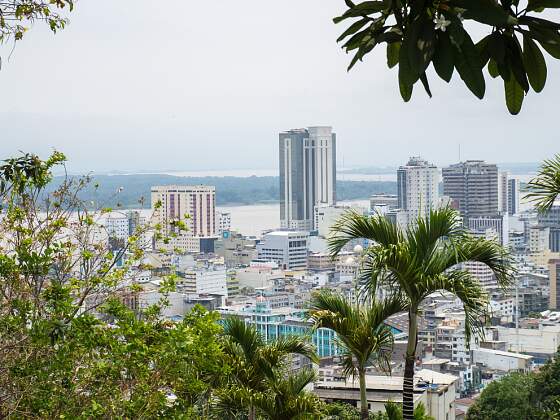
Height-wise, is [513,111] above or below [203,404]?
above

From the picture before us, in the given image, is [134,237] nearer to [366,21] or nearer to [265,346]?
[265,346]

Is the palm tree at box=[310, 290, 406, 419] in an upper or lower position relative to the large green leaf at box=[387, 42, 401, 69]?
lower

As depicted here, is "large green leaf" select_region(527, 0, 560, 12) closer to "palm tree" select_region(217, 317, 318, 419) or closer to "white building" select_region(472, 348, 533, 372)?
"palm tree" select_region(217, 317, 318, 419)

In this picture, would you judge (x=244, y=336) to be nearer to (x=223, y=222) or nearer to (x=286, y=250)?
(x=286, y=250)

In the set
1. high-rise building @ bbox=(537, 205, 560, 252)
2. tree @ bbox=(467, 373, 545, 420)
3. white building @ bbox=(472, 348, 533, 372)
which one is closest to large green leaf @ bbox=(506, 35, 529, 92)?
tree @ bbox=(467, 373, 545, 420)

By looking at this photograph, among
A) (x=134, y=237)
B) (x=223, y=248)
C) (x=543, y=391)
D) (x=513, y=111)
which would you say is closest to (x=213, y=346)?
(x=134, y=237)
